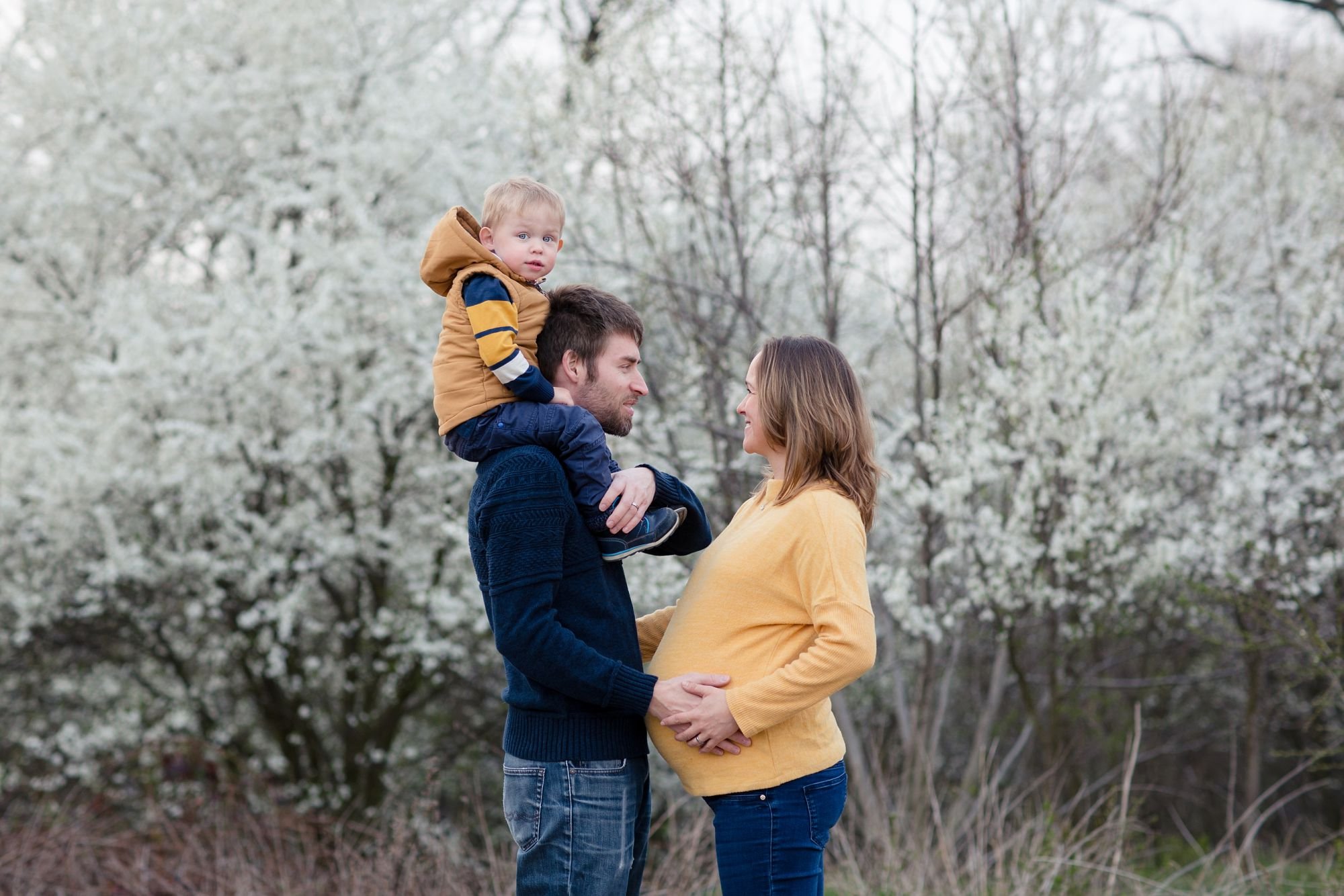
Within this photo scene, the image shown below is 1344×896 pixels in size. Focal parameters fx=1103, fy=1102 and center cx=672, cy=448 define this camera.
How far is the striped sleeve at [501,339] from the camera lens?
2.03m

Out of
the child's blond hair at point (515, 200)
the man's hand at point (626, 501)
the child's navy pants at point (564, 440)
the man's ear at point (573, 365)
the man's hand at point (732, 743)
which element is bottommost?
the man's hand at point (732, 743)

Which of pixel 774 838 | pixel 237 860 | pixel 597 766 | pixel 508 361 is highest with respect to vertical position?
pixel 508 361

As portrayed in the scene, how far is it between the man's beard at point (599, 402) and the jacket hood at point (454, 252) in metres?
0.26

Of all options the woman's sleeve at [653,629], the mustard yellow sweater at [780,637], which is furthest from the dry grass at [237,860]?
the mustard yellow sweater at [780,637]

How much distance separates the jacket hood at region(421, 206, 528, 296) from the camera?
A: 2127mm

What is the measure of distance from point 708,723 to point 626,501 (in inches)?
16.9

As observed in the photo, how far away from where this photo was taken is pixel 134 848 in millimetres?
4828

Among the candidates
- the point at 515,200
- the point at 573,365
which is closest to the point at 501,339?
the point at 573,365

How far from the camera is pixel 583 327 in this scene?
2.18 metres

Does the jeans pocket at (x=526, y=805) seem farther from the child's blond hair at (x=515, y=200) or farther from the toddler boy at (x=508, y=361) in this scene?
the child's blond hair at (x=515, y=200)

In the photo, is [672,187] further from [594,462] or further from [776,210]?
[594,462]

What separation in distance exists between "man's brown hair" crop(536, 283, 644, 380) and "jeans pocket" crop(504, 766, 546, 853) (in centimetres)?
76

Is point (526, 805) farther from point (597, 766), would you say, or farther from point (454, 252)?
point (454, 252)

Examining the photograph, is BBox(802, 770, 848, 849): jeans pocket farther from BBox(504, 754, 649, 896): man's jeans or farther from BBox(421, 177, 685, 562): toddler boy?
BBox(421, 177, 685, 562): toddler boy
